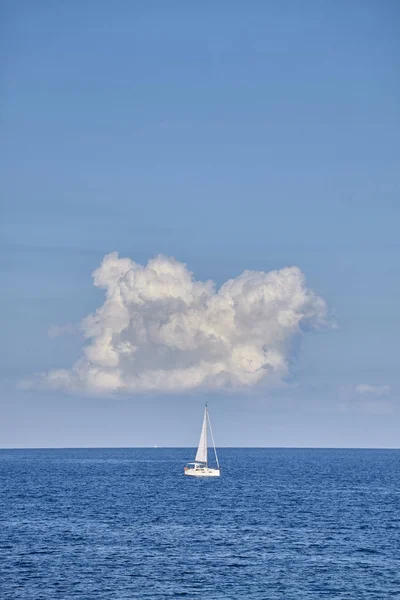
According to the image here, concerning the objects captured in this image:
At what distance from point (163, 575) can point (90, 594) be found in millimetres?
11303

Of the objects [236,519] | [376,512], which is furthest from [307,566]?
[376,512]

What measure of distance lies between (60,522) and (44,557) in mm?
32275

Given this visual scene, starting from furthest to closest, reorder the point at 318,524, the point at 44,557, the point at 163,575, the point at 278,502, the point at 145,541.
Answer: the point at 278,502 < the point at 318,524 < the point at 145,541 < the point at 44,557 < the point at 163,575

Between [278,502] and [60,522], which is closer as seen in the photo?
[60,522]

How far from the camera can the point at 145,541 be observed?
127938 mm

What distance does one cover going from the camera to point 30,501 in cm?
18350

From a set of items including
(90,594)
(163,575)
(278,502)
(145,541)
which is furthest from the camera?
(278,502)

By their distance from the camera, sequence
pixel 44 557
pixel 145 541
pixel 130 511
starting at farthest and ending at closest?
pixel 130 511 < pixel 145 541 < pixel 44 557

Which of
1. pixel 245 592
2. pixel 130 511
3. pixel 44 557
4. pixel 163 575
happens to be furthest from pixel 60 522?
pixel 245 592

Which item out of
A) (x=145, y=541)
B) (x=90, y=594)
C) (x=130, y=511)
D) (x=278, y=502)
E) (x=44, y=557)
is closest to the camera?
(x=90, y=594)

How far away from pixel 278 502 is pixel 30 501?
155ft

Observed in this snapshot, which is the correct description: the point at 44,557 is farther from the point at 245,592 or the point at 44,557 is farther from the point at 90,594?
the point at 245,592

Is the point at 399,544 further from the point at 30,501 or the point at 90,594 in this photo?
the point at 30,501

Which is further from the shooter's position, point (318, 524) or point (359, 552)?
point (318, 524)
